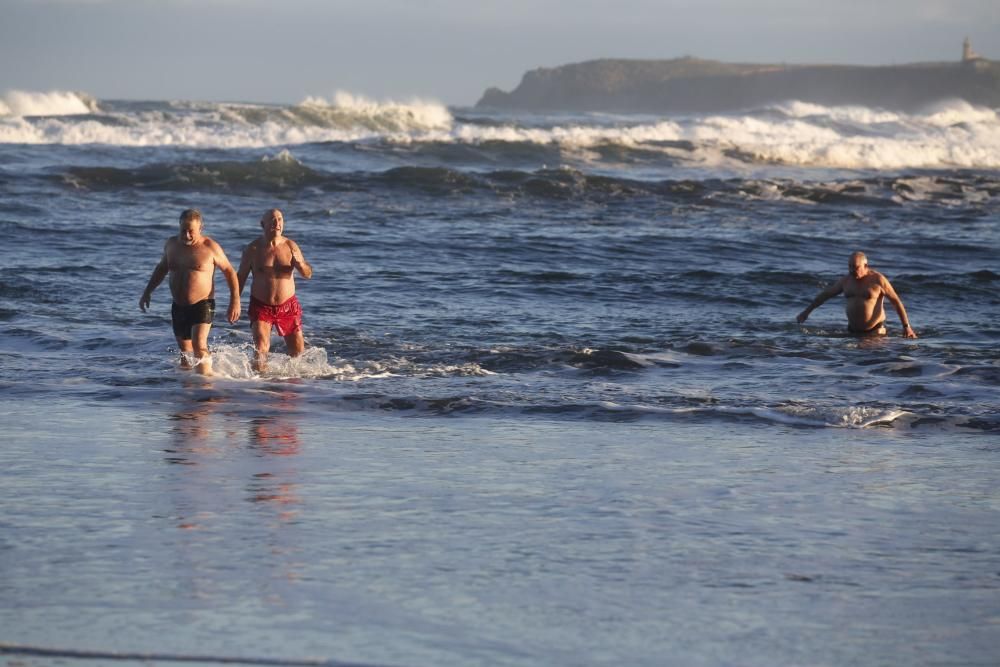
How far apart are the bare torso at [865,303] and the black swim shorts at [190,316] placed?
638 cm

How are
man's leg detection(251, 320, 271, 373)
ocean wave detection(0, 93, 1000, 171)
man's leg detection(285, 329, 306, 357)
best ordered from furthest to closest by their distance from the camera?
ocean wave detection(0, 93, 1000, 171) → man's leg detection(285, 329, 306, 357) → man's leg detection(251, 320, 271, 373)

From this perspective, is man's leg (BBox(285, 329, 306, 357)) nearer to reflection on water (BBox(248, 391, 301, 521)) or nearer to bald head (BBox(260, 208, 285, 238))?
bald head (BBox(260, 208, 285, 238))

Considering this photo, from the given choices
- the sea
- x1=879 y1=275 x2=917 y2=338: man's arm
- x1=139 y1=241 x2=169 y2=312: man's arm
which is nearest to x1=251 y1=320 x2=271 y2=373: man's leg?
the sea

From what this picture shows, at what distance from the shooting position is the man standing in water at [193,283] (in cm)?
1115

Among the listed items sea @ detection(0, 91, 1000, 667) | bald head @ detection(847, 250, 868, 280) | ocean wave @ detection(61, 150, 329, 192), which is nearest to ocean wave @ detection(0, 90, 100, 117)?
ocean wave @ detection(61, 150, 329, 192)

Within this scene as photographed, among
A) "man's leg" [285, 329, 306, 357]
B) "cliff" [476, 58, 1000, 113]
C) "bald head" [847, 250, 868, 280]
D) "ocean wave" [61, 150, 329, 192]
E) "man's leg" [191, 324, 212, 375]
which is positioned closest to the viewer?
"man's leg" [191, 324, 212, 375]

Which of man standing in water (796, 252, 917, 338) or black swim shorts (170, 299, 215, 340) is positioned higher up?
black swim shorts (170, 299, 215, 340)

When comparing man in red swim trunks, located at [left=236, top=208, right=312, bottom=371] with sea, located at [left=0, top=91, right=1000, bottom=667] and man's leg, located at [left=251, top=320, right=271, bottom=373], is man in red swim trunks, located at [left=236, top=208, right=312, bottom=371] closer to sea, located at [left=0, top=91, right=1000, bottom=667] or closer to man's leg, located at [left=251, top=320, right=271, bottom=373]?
man's leg, located at [left=251, top=320, right=271, bottom=373]

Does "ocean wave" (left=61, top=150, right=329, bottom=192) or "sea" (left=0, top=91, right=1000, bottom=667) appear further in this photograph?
"ocean wave" (left=61, top=150, right=329, bottom=192)

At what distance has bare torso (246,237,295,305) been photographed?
11.5 m

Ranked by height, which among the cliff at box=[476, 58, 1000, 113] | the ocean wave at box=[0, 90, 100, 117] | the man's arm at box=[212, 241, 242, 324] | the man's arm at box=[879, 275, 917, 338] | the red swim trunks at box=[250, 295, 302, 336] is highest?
Result: the cliff at box=[476, 58, 1000, 113]

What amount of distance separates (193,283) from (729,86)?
527 feet

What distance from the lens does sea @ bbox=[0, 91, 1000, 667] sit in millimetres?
4730

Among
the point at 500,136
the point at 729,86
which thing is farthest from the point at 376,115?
the point at 729,86
